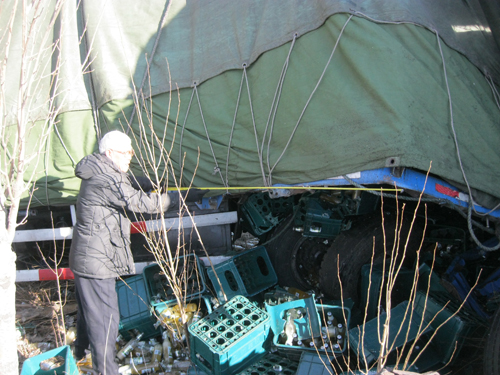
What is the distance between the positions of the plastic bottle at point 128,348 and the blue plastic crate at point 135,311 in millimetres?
99

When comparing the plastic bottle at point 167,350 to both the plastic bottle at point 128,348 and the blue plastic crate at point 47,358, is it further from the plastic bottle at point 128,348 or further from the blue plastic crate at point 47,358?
the blue plastic crate at point 47,358

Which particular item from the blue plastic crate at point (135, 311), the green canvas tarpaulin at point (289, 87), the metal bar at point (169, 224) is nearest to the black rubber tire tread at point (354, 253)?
the green canvas tarpaulin at point (289, 87)

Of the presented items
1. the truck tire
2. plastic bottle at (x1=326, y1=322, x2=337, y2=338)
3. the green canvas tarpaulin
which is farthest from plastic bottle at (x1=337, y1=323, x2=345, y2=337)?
the green canvas tarpaulin

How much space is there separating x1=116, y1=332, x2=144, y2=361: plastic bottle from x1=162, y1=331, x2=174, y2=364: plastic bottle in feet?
0.97

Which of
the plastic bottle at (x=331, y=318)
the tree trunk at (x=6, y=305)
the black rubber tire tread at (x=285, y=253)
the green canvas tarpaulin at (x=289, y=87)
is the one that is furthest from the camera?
the black rubber tire tread at (x=285, y=253)

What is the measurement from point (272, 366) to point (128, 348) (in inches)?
56.9

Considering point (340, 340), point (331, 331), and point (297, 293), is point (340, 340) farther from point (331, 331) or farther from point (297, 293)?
point (297, 293)

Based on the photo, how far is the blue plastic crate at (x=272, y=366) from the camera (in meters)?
2.96

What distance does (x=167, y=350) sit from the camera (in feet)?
11.7

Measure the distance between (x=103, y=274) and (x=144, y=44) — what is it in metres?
2.54

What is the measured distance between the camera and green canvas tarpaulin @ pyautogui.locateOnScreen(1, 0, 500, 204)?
3189mm

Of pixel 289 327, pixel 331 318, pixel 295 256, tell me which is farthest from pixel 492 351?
pixel 295 256

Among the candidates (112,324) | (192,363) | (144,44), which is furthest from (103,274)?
(144,44)

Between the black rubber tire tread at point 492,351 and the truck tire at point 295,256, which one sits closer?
the black rubber tire tread at point 492,351
